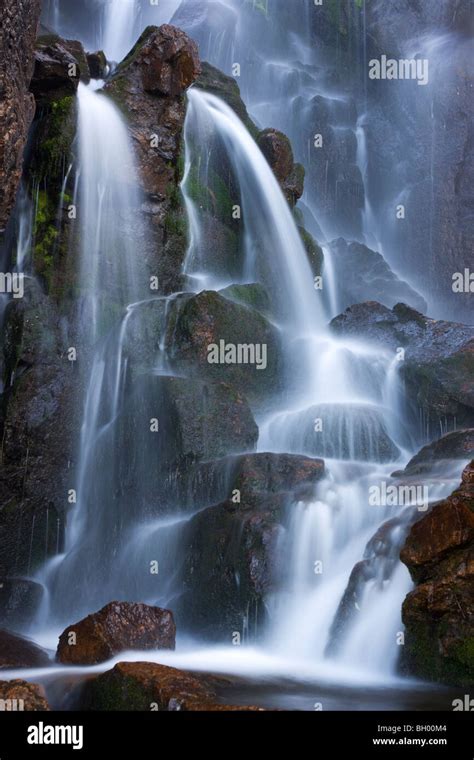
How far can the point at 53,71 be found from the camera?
665 inches

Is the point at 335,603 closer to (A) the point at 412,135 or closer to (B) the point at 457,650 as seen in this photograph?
(B) the point at 457,650

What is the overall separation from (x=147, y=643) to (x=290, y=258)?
12245 millimetres

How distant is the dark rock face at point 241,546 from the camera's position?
430 inches

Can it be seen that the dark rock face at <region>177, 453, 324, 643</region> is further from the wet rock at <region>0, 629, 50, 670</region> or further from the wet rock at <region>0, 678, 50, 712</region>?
the wet rock at <region>0, 678, 50, 712</region>

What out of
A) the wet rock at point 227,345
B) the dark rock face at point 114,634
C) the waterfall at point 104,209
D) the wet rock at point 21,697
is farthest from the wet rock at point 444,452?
the wet rock at point 21,697

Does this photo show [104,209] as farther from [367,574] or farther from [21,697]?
[21,697]

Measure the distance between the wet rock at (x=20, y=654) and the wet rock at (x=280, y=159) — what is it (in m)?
13.3

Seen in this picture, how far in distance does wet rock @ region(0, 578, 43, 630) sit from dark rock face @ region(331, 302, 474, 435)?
7567 mm

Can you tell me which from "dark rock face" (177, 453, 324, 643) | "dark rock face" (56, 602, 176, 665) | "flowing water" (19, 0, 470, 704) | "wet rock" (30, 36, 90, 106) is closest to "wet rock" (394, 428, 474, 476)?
"flowing water" (19, 0, 470, 704)

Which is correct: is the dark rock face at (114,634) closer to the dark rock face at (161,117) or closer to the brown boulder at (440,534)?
the brown boulder at (440,534)

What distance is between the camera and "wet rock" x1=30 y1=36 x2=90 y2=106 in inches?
660

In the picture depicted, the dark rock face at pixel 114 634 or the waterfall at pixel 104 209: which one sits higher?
the waterfall at pixel 104 209
